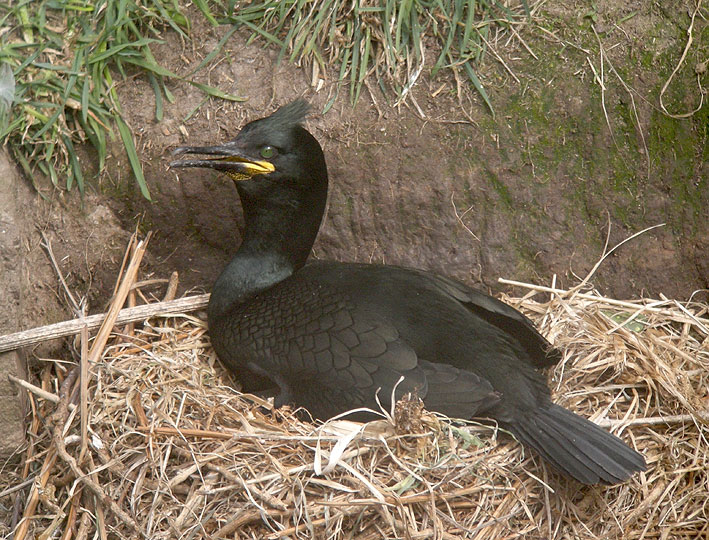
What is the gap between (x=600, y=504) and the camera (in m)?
2.73

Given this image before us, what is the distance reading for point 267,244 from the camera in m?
3.34

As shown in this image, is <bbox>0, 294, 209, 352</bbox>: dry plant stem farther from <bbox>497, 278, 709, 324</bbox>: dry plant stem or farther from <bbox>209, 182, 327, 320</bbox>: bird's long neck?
<bbox>497, 278, 709, 324</bbox>: dry plant stem

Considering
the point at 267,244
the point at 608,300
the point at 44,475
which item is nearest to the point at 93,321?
the point at 44,475

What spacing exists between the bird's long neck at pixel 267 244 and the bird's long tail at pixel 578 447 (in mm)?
1127

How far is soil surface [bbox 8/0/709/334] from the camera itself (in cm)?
353

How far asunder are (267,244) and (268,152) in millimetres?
398

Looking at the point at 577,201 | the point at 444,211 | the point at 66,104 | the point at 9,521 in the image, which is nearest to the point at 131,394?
the point at 9,521

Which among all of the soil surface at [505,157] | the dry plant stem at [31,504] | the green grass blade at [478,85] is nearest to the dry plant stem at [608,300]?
the soil surface at [505,157]

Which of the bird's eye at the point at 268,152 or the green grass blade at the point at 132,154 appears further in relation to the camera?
the green grass blade at the point at 132,154

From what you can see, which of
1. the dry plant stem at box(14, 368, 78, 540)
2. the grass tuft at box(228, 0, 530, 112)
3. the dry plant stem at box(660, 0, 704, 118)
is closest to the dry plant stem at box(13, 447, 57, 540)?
the dry plant stem at box(14, 368, 78, 540)

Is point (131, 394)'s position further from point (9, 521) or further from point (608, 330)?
point (608, 330)

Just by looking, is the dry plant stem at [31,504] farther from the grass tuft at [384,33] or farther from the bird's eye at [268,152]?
the grass tuft at [384,33]

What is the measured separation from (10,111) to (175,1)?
2.65 ft

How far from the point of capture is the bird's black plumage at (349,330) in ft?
8.97
